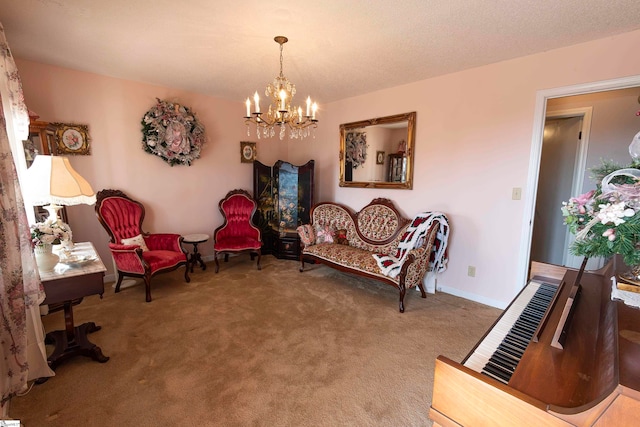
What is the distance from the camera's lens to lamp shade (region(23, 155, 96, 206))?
1826mm

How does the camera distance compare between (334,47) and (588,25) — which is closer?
(588,25)

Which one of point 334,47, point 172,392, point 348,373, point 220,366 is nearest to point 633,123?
point 334,47

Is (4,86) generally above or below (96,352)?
above

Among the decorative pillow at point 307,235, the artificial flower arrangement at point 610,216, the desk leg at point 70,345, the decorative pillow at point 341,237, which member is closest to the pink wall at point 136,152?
the decorative pillow at point 307,235

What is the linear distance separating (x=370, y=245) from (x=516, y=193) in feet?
5.58

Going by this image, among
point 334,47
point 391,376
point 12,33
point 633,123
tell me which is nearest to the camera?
point 391,376

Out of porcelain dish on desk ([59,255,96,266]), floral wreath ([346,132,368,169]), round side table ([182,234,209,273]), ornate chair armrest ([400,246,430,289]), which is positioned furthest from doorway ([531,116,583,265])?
porcelain dish on desk ([59,255,96,266])

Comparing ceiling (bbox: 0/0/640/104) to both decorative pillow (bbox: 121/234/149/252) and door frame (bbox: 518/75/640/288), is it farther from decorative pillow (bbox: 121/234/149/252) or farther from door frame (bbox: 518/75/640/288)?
decorative pillow (bbox: 121/234/149/252)

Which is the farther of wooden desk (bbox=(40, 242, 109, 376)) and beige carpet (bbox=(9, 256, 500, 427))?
wooden desk (bbox=(40, 242, 109, 376))

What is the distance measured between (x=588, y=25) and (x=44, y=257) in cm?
414

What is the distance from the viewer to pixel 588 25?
2008 mm

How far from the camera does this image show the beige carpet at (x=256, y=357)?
1.57 meters

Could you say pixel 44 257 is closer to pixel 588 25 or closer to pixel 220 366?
pixel 220 366

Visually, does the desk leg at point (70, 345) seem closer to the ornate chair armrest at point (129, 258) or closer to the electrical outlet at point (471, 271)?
the ornate chair armrest at point (129, 258)
